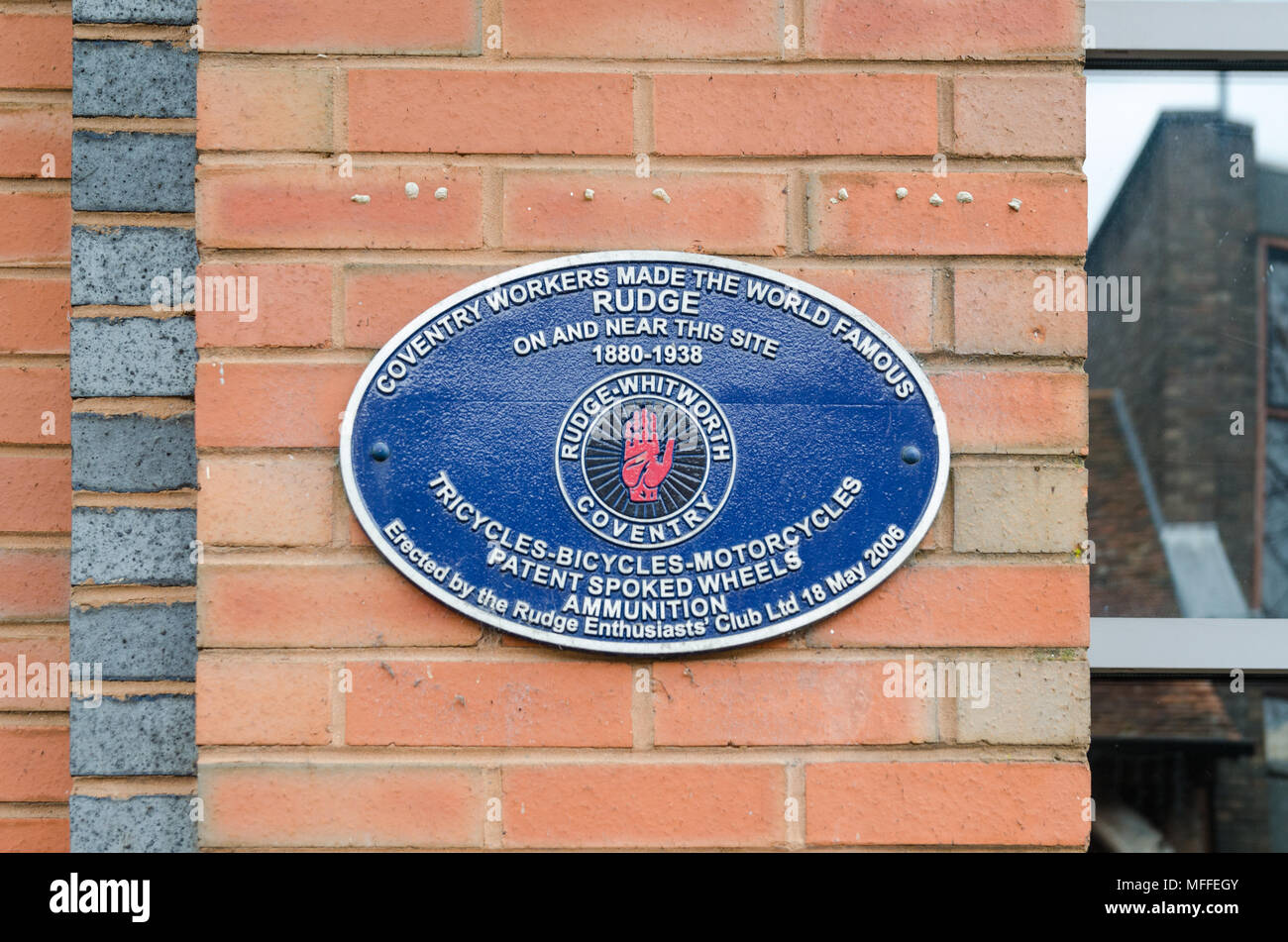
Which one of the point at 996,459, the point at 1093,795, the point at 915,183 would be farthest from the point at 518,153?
the point at 1093,795

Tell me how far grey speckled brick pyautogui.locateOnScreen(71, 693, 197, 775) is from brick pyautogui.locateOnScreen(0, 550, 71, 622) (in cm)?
21

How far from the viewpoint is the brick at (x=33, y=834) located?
170 cm

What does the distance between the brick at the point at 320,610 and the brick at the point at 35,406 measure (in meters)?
0.49

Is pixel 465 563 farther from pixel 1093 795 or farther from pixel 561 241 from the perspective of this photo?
pixel 1093 795

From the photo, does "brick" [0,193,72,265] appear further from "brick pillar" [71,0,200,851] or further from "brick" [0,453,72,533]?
"brick" [0,453,72,533]

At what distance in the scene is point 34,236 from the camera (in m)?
1.76

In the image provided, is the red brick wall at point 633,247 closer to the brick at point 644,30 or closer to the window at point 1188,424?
the brick at point 644,30

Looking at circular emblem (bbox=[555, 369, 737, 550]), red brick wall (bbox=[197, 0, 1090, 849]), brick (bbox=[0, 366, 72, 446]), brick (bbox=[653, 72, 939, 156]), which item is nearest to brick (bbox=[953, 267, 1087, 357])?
red brick wall (bbox=[197, 0, 1090, 849])

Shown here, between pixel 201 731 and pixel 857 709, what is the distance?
935 millimetres

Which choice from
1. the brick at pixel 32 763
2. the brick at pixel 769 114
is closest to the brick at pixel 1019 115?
the brick at pixel 769 114

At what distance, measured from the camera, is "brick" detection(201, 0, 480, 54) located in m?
1.51

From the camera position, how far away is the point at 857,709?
58.5 inches

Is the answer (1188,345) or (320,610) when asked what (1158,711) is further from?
(320,610)

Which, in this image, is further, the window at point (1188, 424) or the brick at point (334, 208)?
the window at point (1188, 424)
